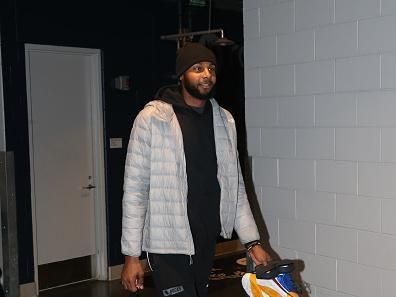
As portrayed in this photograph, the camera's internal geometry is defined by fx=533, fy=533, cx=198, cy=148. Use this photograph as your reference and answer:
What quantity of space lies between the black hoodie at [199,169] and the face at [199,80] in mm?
80

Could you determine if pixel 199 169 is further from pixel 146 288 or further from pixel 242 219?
pixel 146 288

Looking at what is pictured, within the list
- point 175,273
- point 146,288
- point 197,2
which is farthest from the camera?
point 197,2

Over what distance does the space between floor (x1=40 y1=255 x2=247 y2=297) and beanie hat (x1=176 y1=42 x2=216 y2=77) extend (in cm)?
259

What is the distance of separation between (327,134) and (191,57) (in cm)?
87

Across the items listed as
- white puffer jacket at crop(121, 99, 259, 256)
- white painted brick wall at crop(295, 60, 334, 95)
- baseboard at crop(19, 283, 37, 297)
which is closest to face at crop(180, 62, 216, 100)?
white puffer jacket at crop(121, 99, 259, 256)

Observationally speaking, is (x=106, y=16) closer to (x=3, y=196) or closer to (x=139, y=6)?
(x=139, y=6)

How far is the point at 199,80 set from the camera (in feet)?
7.64

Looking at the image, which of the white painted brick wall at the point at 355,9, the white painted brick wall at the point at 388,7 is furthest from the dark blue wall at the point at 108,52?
the white painted brick wall at the point at 388,7

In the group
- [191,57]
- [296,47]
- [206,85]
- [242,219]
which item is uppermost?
[296,47]

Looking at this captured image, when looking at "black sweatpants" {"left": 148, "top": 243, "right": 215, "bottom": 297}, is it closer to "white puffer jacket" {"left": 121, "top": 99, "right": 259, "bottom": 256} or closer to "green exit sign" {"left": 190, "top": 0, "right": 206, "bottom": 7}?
"white puffer jacket" {"left": 121, "top": 99, "right": 259, "bottom": 256}

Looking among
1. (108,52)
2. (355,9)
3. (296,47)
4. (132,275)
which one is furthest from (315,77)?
(108,52)

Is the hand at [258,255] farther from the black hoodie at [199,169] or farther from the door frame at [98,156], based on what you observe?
the door frame at [98,156]

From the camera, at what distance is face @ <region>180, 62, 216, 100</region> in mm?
2330

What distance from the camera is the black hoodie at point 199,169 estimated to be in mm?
2338
